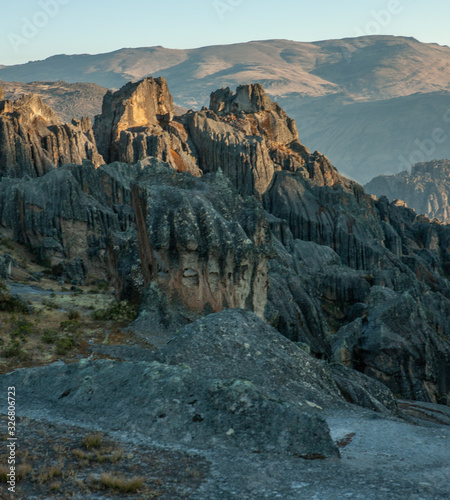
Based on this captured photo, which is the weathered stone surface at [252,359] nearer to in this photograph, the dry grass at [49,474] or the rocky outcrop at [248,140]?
the dry grass at [49,474]

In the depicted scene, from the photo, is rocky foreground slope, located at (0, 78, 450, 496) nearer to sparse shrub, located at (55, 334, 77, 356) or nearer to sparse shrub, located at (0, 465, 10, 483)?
sparse shrub, located at (55, 334, 77, 356)

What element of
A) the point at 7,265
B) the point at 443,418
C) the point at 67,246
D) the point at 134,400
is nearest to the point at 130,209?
the point at 67,246

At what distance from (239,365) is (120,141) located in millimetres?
92548

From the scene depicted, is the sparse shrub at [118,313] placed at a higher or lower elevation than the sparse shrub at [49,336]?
lower

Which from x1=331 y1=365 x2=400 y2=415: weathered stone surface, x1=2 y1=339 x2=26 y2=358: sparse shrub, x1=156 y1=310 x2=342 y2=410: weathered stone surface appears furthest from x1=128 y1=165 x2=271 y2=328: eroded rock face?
x1=331 y1=365 x2=400 y2=415: weathered stone surface

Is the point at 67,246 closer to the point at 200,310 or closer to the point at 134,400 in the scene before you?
the point at 200,310

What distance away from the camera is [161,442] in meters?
11.2

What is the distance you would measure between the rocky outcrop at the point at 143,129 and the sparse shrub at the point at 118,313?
7248 centimetres

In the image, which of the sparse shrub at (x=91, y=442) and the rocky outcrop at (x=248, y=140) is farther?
the rocky outcrop at (x=248, y=140)

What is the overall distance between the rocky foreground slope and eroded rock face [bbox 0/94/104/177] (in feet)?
1.15

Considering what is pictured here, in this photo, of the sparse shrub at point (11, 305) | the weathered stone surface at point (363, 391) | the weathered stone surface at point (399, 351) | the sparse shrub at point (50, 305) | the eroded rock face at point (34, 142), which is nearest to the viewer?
the weathered stone surface at point (363, 391)

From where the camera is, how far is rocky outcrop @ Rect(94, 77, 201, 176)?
100m

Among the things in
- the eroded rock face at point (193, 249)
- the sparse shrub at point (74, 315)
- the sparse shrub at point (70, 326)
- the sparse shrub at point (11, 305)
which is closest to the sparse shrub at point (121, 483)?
the sparse shrub at point (70, 326)

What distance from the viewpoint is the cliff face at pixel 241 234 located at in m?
27.2
